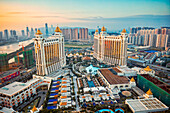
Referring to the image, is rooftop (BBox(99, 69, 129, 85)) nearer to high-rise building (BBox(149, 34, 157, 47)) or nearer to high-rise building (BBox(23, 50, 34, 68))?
high-rise building (BBox(23, 50, 34, 68))

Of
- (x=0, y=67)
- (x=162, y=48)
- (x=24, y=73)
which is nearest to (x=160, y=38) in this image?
(x=162, y=48)

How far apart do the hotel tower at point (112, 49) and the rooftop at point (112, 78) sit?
743cm

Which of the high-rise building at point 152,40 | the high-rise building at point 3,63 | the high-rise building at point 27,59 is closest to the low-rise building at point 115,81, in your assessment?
the high-rise building at point 27,59

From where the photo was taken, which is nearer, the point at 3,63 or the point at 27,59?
A: the point at 3,63

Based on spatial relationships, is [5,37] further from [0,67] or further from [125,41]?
[125,41]

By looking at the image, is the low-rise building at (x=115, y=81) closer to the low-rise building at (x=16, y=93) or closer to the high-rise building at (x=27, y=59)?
the low-rise building at (x=16, y=93)

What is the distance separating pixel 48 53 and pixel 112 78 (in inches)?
578

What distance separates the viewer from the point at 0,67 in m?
26.3

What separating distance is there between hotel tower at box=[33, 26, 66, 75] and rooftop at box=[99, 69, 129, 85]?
37.2 ft

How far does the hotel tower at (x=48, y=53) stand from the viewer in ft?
78.9

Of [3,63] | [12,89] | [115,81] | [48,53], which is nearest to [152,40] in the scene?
[115,81]

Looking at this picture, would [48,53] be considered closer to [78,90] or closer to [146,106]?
[78,90]

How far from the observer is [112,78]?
23.8m

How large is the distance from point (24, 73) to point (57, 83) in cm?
1255
